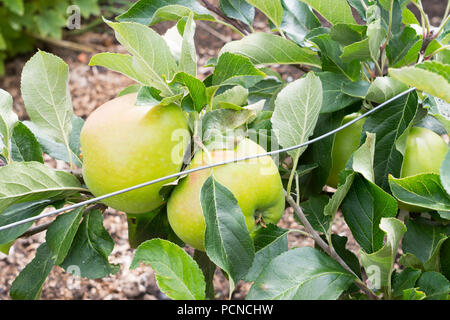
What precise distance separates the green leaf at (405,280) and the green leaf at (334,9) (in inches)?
12.2

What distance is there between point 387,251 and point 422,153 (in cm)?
16

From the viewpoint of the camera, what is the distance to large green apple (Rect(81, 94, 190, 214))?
509 millimetres

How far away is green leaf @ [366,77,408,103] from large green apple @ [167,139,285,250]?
0.51 ft

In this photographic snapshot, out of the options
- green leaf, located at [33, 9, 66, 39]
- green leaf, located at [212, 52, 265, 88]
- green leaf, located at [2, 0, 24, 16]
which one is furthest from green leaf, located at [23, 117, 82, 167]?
green leaf, located at [33, 9, 66, 39]

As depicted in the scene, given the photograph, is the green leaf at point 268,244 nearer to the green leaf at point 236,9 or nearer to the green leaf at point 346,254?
the green leaf at point 346,254

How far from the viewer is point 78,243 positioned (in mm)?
607

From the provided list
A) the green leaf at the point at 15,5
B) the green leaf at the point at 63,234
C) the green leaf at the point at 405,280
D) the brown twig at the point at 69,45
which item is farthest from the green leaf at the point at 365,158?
the brown twig at the point at 69,45

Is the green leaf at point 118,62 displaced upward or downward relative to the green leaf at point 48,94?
upward

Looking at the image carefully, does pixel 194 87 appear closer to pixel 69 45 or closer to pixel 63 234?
pixel 63 234

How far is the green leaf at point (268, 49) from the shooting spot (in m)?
0.62

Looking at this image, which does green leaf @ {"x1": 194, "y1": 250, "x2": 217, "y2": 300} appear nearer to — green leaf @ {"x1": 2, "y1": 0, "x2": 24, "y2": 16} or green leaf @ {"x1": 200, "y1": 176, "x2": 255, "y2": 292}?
green leaf @ {"x1": 200, "y1": 176, "x2": 255, "y2": 292}

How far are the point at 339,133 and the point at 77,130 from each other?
0.34m
